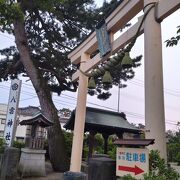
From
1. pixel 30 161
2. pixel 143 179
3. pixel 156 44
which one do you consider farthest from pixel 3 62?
pixel 143 179

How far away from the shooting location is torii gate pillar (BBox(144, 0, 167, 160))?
15.1 feet

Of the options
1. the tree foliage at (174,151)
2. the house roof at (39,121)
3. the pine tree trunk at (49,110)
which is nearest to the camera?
the tree foliage at (174,151)

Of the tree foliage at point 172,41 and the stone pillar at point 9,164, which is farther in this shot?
the stone pillar at point 9,164

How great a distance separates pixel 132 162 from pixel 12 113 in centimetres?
783

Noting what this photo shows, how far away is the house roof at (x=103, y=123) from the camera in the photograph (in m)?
9.99

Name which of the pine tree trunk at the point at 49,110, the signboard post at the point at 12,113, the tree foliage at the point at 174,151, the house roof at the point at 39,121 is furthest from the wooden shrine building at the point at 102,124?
the pine tree trunk at the point at 49,110

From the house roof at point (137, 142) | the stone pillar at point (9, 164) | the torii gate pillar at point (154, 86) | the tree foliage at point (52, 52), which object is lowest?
the stone pillar at point (9, 164)

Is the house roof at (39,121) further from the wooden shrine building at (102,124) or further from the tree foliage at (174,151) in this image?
the tree foliage at (174,151)

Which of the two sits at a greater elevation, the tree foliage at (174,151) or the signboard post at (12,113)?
the signboard post at (12,113)

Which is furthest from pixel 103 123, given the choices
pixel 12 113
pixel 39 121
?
pixel 12 113

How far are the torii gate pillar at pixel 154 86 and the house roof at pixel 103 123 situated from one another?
5059 mm

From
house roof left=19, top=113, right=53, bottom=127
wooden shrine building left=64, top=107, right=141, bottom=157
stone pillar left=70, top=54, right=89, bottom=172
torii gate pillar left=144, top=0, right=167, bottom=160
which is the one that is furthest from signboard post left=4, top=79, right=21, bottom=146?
torii gate pillar left=144, top=0, right=167, bottom=160

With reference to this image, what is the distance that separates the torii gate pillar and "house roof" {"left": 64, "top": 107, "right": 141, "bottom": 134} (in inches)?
199

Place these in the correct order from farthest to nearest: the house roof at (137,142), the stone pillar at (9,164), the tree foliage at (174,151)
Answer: the stone pillar at (9,164) → the tree foliage at (174,151) → the house roof at (137,142)
